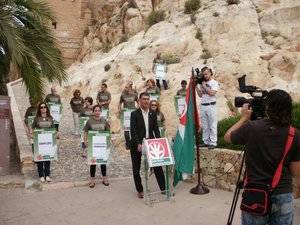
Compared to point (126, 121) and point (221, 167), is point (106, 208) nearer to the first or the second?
point (221, 167)

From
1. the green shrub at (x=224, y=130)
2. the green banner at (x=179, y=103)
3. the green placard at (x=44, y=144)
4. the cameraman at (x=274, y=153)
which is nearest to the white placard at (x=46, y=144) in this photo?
the green placard at (x=44, y=144)

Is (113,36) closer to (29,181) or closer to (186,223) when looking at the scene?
(29,181)

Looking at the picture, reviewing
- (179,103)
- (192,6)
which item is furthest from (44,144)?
(192,6)

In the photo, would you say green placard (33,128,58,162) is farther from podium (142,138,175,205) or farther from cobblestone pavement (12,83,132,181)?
podium (142,138,175,205)

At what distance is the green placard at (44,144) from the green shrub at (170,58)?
33.6 ft

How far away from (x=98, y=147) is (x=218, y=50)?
10738 mm

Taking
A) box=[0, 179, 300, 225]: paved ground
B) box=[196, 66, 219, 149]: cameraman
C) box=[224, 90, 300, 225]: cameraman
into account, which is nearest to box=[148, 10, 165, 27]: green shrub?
box=[196, 66, 219, 149]: cameraman

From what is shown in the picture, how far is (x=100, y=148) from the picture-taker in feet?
30.8

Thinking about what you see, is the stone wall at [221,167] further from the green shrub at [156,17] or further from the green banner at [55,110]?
the green shrub at [156,17]

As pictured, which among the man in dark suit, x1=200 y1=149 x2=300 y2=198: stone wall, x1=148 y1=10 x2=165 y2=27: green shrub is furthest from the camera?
x1=148 y1=10 x2=165 y2=27: green shrub

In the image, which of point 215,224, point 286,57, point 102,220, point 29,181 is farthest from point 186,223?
point 286,57

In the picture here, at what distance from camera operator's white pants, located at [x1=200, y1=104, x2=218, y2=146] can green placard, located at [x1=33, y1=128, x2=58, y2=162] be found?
9.97ft

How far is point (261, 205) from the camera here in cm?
378

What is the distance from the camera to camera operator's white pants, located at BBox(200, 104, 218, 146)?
367 inches
